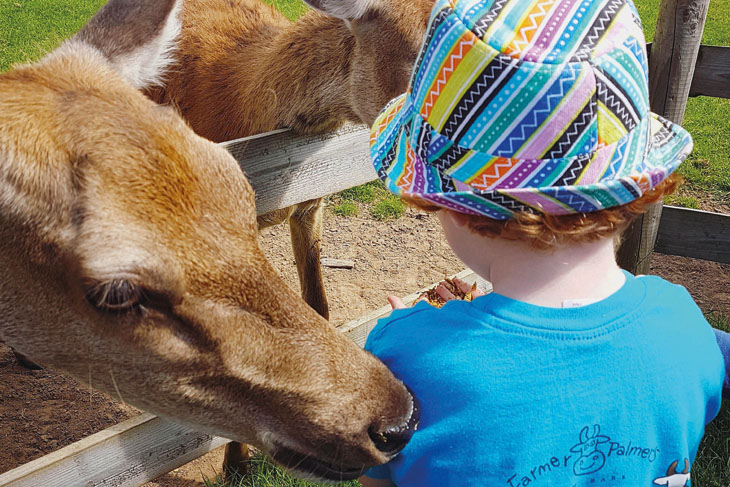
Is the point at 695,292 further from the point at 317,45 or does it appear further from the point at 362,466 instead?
the point at 362,466

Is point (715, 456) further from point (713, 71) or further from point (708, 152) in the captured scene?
point (708, 152)

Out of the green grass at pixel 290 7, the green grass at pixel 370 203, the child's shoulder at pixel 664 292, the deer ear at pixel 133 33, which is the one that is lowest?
the green grass at pixel 370 203

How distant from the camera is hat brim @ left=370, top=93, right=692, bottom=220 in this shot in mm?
1461

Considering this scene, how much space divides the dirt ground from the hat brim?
2678 mm

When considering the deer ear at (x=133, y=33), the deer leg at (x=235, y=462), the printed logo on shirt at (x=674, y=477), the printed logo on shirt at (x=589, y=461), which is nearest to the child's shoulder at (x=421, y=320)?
the printed logo on shirt at (x=589, y=461)

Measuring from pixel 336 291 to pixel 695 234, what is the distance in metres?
2.77

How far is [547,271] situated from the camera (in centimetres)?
154

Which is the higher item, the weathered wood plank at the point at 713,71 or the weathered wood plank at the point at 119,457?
the weathered wood plank at the point at 713,71

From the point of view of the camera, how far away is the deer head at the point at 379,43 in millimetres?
3711

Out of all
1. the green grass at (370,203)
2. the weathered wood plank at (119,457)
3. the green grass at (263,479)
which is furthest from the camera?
the green grass at (370,203)

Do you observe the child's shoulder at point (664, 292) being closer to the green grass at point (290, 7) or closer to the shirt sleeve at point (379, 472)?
the shirt sleeve at point (379, 472)

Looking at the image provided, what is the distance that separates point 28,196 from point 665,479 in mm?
1828

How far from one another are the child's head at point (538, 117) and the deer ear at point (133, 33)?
5.05ft

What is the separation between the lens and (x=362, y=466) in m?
1.94
